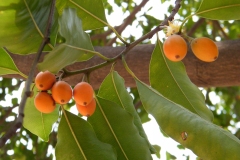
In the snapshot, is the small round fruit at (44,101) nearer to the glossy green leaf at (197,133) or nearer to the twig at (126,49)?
the twig at (126,49)

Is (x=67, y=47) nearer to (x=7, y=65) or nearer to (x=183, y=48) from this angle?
(x=183, y=48)

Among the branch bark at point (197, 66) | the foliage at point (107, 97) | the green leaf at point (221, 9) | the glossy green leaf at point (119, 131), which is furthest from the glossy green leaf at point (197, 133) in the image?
the branch bark at point (197, 66)

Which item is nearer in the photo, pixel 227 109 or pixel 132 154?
pixel 132 154

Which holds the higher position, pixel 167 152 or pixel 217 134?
pixel 217 134

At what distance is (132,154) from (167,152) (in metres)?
1.93

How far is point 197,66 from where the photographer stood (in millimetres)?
1976

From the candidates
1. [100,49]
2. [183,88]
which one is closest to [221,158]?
[183,88]

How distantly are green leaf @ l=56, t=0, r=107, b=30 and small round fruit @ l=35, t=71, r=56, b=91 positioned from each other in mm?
383

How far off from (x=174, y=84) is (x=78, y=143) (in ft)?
1.45

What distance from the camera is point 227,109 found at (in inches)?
141

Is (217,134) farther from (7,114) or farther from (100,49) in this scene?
(7,114)

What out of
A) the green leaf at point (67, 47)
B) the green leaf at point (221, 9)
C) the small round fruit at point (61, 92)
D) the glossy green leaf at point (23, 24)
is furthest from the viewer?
the green leaf at point (221, 9)

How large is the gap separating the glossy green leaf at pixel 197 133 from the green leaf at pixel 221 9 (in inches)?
14.9

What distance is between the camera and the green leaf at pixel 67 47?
3.09 ft
